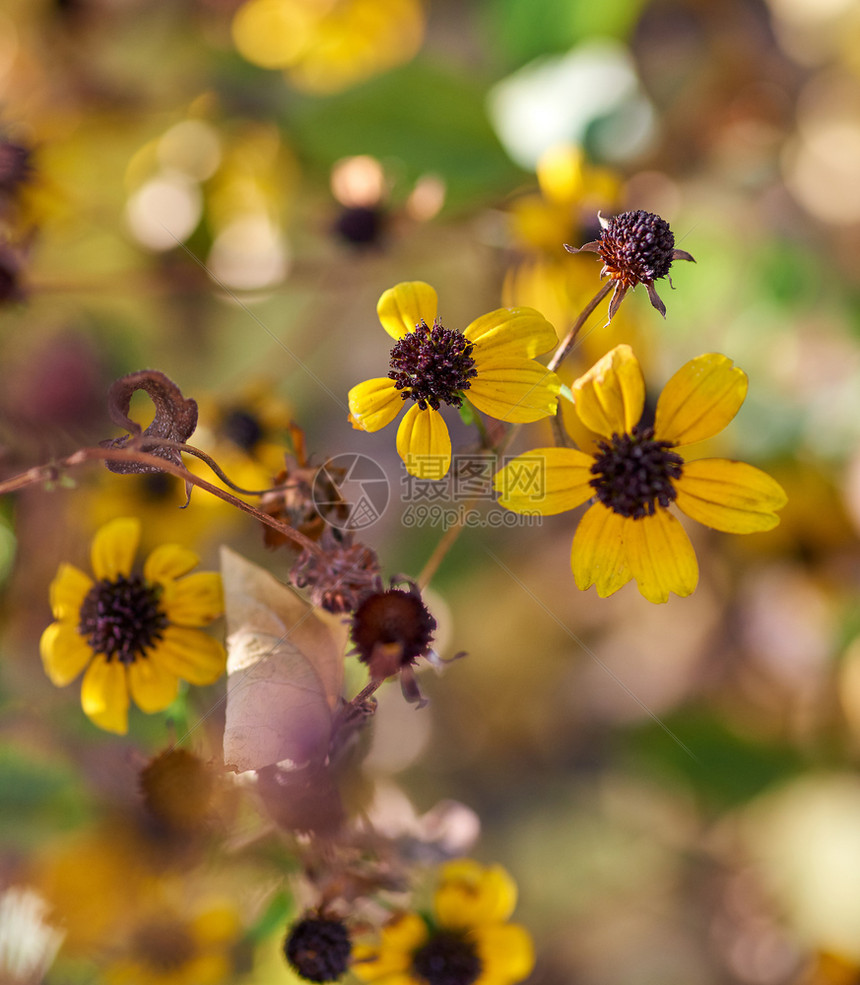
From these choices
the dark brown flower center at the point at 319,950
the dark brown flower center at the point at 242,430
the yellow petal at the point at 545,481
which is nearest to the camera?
the yellow petal at the point at 545,481

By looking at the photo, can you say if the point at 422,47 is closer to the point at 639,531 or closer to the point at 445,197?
the point at 445,197

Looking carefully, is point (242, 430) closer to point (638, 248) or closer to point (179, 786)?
point (179, 786)

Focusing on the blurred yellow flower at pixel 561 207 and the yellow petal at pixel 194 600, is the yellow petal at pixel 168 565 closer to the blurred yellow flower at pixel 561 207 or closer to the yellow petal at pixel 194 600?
the yellow petal at pixel 194 600

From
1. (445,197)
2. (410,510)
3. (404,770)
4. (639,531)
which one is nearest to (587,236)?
(445,197)

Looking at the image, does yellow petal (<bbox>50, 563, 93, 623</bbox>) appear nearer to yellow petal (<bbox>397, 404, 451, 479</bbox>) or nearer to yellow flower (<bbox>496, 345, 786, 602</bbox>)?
yellow petal (<bbox>397, 404, 451, 479</bbox>)

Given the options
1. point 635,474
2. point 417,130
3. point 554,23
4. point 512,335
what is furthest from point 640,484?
point 554,23

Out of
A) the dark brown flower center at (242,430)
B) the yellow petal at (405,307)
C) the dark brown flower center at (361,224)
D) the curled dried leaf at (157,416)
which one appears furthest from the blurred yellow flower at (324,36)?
the curled dried leaf at (157,416)
